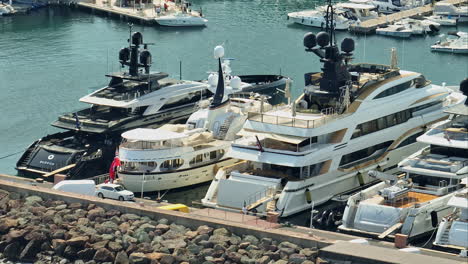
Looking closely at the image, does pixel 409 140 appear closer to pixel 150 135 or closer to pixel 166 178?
pixel 166 178

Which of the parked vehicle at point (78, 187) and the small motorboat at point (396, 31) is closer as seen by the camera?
the parked vehicle at point (78, 187)

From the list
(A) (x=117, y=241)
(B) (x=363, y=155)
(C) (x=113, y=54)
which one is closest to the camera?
(A) (x=117, y=241)

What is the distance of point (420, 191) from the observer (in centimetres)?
4562

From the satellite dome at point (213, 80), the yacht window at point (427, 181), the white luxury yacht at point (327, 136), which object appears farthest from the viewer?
the satellite dome at point (213, 80)

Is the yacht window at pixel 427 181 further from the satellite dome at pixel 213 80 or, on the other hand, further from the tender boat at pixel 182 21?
the tender boat at pixel 182 21

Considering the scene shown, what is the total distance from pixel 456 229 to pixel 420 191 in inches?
166

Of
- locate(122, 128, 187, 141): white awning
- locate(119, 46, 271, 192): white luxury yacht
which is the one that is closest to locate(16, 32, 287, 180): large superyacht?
locate(119, 46, 271, 192): white luxury yacht

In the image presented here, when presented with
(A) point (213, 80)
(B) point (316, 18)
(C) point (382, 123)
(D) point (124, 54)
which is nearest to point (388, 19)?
(B) point (316, 18)

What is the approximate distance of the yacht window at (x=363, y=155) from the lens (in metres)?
50.4

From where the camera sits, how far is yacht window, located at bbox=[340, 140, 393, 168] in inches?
1984

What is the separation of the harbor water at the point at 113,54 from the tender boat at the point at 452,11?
118 centimetres

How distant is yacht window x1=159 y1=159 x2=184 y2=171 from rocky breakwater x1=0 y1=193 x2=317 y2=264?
663cm

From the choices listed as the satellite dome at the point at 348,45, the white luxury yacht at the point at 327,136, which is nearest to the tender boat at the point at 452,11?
the white luxury yacht at the point at 327,136

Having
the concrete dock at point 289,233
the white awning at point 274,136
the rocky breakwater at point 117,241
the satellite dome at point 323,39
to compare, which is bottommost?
the rocky breakwater at point 117,241
